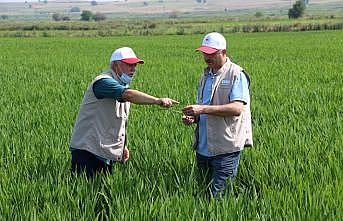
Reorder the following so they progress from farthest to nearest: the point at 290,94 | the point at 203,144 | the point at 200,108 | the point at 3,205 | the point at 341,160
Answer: the point at 290,94
the point at 341,160
the point at 203,144
the point at 200,108
the point at 3,205

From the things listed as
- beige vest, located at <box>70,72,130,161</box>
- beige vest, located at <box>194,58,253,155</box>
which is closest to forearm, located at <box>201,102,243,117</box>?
beige vest, located at <box>194,58,253,155</box>

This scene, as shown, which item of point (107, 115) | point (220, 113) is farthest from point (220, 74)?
point (107, 115)

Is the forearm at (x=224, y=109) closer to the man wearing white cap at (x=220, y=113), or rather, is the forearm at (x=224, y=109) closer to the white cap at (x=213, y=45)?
the man wearing white cap at (x=220, y=113)

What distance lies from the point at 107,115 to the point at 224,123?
975mm

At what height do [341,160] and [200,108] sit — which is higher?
[200,108]

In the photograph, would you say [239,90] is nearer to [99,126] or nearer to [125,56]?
[125,56]

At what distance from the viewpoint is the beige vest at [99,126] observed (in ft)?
13.6

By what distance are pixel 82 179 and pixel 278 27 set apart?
157 ft

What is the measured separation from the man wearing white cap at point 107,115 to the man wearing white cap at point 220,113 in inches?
13.0

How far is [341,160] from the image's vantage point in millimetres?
4453

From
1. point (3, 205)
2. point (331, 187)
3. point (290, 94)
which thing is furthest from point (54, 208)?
point (290, 94)

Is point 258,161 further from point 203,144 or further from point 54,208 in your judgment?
point 54,208

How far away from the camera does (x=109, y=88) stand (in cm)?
393

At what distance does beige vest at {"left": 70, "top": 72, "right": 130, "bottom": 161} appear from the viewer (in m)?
4.15
